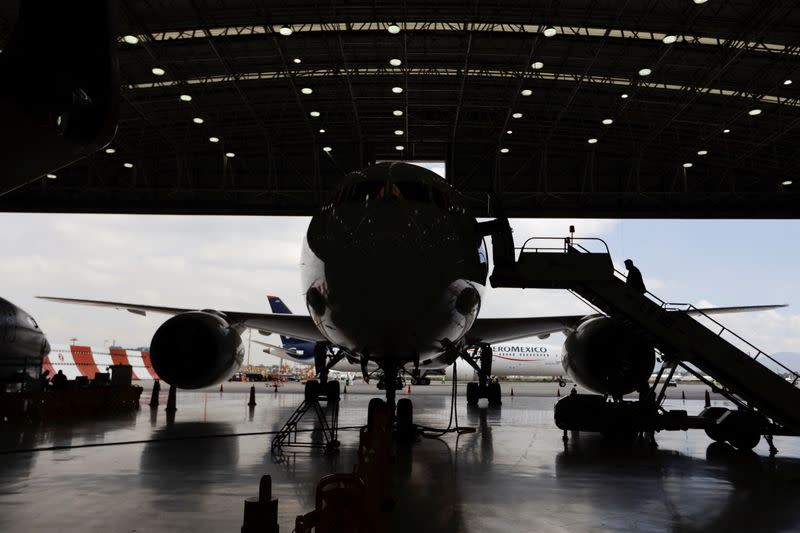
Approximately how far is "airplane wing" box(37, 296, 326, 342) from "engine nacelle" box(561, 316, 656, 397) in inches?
209

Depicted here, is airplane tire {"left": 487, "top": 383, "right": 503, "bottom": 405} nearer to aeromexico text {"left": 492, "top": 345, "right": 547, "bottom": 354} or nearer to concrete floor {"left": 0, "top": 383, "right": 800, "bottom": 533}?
concrete floor {"left": 0, "top": 383, "right": 800, "bottom": 533}

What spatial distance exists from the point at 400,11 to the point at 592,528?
13.4m

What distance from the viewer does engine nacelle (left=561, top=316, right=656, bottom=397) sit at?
11195 mm

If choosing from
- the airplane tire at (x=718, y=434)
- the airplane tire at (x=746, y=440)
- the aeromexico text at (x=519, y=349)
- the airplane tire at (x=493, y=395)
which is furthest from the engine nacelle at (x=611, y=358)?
the aeromexico text at (x=519, y=349)

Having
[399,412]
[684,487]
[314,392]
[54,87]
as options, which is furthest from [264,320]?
[54,87]

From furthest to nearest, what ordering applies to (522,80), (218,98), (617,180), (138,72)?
(617,180), (218,98), (138,72), (522,80)

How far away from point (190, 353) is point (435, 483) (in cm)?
712

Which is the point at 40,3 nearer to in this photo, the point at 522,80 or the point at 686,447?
the point at 686,447

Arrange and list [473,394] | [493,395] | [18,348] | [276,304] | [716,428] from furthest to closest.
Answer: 1. [276,304]
2. [493,395]
3. [473,394]
4. [18,348]
5. [716,428]

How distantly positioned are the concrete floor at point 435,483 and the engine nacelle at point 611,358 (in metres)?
1.16

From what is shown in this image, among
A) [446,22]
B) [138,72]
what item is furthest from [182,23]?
[446,22]

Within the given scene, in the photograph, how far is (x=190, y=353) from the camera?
11703 mm

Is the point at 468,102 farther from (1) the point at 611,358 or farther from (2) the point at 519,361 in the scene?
(2) the point at 519,361

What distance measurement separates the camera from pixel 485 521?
15.3 feet
